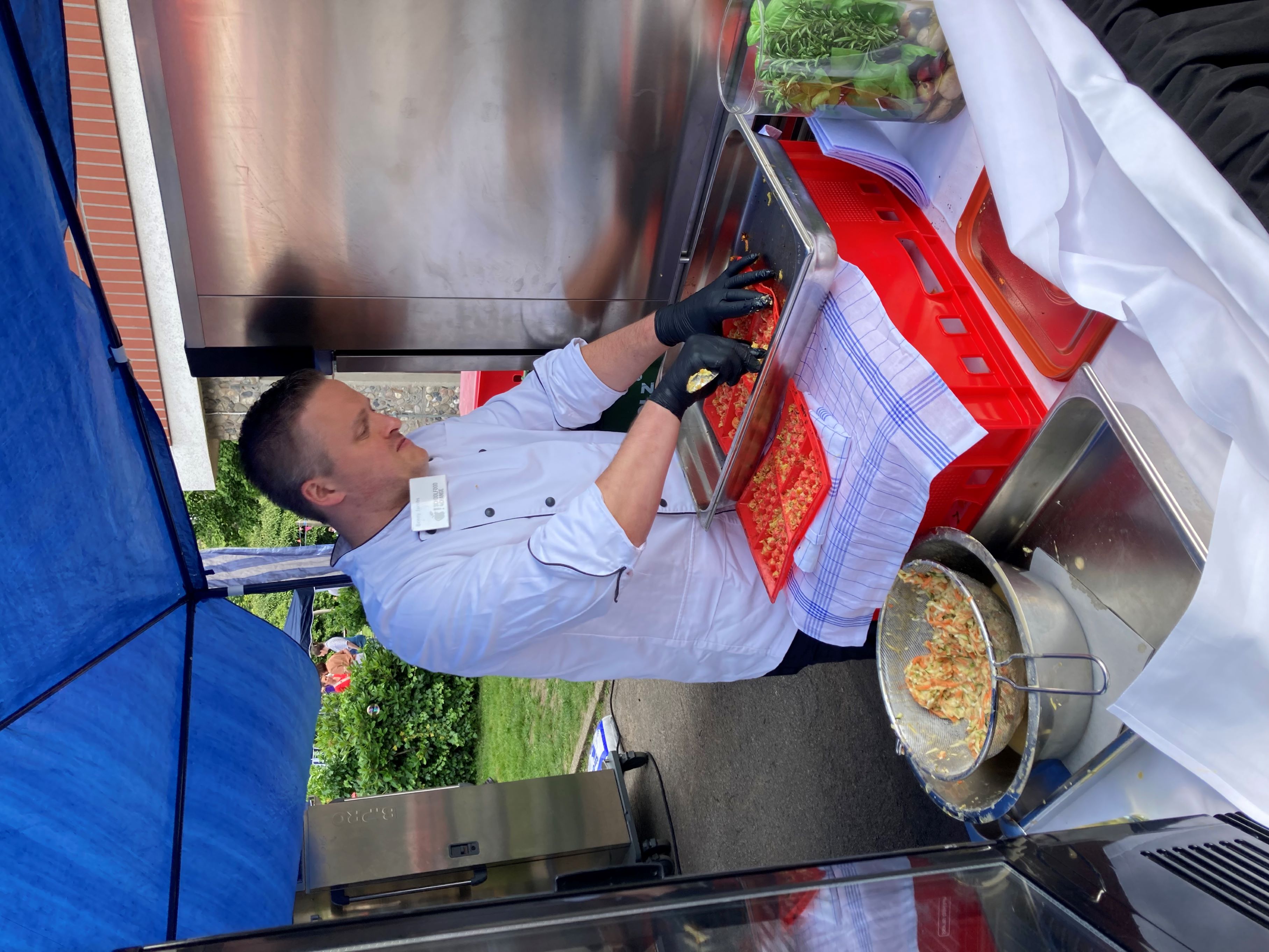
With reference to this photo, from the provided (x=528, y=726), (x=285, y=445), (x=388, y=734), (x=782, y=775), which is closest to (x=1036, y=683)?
(x=285, y=445)

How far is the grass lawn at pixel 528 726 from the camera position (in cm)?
629

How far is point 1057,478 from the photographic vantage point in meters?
1.57

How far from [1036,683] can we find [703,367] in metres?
0.94

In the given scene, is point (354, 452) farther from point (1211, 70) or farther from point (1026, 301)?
point (1211, 70)

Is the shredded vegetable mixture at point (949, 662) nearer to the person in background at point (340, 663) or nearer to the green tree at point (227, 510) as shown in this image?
the person in background at point (340, 663)

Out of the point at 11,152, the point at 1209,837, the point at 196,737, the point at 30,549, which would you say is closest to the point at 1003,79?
the point at 1209,837

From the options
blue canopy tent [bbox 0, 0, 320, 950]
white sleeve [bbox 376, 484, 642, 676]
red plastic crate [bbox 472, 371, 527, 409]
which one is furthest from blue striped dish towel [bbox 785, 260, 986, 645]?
red plastic crate [bbox 472, 371, 527, 409]

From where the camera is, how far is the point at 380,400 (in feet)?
22.4

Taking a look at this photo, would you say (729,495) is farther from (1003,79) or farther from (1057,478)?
(1003,79)

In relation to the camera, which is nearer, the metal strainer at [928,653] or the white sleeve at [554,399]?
the metal strainer at [928,653]

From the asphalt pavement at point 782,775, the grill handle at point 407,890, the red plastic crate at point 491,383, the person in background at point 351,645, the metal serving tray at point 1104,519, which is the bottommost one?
the person in background at point 351,645

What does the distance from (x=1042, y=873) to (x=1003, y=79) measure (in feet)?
4.03

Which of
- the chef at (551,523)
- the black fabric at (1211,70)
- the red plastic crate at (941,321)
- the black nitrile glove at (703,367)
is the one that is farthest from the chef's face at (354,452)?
the black fabric at (1211,70)

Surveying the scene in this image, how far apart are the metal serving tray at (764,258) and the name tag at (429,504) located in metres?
0.69
